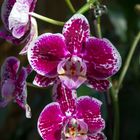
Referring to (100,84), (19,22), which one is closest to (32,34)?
(19,22)

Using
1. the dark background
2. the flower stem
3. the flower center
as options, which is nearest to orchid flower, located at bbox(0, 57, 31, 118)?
the flower center

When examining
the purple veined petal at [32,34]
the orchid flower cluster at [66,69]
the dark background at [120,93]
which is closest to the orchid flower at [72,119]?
the orchid flower cluster at [66,69]

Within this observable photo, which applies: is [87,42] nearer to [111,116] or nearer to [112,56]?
[112,56]

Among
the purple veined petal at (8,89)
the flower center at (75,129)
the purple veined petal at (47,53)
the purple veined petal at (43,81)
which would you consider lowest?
the flower center at (75,129)

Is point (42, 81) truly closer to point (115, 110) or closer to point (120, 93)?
point (115, 110)

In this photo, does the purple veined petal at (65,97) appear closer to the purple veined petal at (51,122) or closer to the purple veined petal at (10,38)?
the purple veined petal at (51,122)

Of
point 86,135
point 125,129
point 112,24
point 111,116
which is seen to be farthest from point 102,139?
point 112,24
